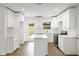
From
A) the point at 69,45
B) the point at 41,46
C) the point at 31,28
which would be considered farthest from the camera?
the point at 31,28

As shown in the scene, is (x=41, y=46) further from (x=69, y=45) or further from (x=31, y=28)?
(x=31, y=28)

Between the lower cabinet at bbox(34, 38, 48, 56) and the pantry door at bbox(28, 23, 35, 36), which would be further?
the pantry door at bbox(28, 23, 35, 36)

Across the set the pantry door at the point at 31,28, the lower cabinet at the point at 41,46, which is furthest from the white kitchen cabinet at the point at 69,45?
the pantry door at the point at 31,28

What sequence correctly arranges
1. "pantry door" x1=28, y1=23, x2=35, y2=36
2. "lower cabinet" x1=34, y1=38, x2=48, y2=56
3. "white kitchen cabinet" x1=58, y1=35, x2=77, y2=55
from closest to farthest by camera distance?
"lower cabinet" x1=34, y1=38, x2=48, y2=56 → "white kitchen cabinet" x1=58, y1=35, x2=77, y2=55 → "pantry door" x1=28, y1=23, x2=35, y2=36

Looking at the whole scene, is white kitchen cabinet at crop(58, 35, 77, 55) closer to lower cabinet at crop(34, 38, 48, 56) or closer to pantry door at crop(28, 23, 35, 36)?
lower cabinet at crop(34, 38, 48, 56)

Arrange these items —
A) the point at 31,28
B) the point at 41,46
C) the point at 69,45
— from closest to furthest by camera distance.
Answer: the point at 41,46 → the point at 69,45 → the point at 31,28

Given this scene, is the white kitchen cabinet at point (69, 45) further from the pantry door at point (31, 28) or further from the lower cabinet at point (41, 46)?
the pantry door at point (31, 28)

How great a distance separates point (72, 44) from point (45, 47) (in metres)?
1.67

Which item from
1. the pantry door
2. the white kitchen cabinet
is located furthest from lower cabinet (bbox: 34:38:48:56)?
the pantry door

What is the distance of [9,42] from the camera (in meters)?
6.99

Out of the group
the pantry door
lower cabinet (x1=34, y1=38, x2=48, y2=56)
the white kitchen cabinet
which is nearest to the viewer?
lower cabinet (x1=34, y1=38, x2=48, y2=56)

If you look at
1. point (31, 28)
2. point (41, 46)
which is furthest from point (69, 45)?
point (31, 28)

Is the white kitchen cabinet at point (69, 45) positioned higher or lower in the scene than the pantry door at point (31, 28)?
lower

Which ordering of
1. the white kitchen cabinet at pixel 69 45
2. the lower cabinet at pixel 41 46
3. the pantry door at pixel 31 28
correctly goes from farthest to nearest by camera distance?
the pantry door at pixel 31 28
the white kitchen cabinet at pixel 69 45
the lower cabinet at pixel 41 46
